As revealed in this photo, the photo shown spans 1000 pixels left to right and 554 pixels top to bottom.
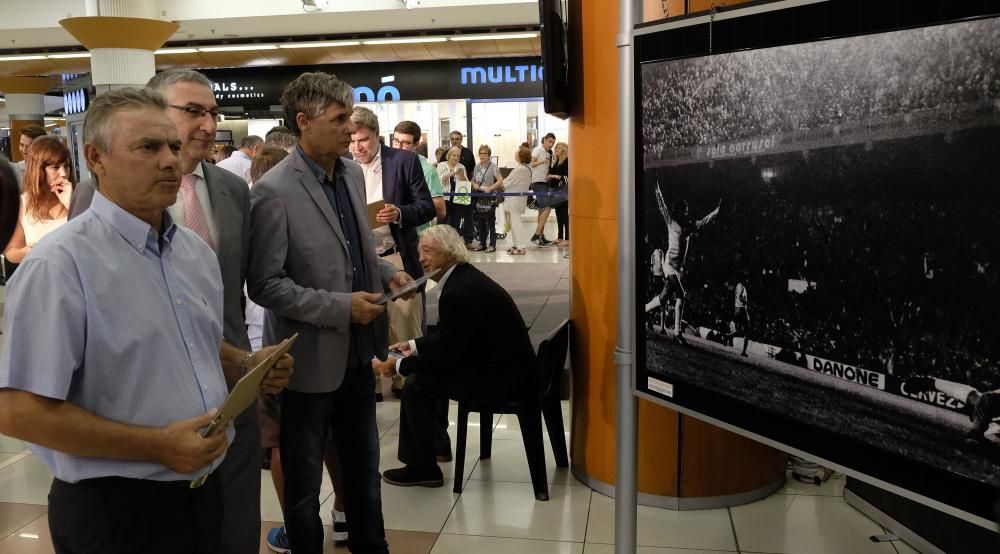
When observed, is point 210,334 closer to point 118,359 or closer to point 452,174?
point 118,359

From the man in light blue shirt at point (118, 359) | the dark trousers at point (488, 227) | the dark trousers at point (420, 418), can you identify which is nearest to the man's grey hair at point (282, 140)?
the dark trousers at point (420, 418)

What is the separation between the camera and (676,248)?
2.17 m

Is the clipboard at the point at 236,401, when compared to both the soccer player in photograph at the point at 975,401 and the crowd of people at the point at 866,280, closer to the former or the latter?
the crowd of people at the point at 866,280

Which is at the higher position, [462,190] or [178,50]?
[178,50]

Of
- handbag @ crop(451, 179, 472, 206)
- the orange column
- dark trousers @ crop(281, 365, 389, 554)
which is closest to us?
dark trousers @ crop(281, 365, 389, 554)

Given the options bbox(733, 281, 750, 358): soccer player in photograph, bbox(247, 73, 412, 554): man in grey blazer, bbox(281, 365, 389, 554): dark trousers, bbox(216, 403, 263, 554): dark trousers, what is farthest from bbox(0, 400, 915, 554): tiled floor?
bbox(733, 281, 750, 358): soccer player in photograph

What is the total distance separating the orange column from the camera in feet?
11.6

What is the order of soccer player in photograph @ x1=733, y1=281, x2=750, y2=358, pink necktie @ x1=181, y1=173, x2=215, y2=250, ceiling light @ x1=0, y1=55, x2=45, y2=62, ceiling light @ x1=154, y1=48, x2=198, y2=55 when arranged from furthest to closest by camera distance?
ceiling light @ x1=0, y1=55, x2=45, y2=62
ceiling light @ x1=154, y1=48, x2=198, y2=55
pink necktie @ x1=181, y1=173, x2=215, y2=250
soccer player in photograph @ x1=733, y1=281, x2=750, y2=358

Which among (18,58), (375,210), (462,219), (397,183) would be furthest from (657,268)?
(18,58)

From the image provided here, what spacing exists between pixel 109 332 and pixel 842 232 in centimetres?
145

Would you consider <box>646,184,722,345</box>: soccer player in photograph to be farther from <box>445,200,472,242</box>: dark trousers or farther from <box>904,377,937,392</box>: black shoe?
<box>445,200,472,242</box>: dark trousers

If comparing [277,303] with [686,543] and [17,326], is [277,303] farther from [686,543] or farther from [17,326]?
[686,543]

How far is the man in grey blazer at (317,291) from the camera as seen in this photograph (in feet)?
8.25

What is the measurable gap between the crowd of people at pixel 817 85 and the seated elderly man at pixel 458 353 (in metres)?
1.65
